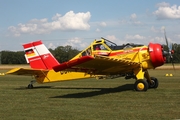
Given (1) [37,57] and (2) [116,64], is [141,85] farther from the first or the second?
(1) [37,57]

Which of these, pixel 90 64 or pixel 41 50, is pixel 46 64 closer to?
pixel 41 50

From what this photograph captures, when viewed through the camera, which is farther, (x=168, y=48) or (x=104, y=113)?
(x=168, y=48)

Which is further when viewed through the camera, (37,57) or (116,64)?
(37,57)

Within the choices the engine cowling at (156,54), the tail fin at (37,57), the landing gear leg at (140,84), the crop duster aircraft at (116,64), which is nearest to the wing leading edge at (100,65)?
the crop duster aircraft at (116,64)

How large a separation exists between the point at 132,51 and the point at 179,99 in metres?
3.88

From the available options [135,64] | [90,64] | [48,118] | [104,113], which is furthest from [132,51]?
[48,118]

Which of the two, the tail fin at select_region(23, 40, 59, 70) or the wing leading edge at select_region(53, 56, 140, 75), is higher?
the tail fin at select_region(23, 40, 59, 70)

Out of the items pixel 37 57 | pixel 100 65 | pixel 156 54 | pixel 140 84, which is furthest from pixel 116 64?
pixel 37 57

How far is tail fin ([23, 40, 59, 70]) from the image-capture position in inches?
596

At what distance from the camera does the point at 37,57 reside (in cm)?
1518

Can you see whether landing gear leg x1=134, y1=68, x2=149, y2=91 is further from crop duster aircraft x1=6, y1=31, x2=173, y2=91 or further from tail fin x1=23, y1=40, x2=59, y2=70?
tail fin x1=23, y1=40, x2=59, y2=70

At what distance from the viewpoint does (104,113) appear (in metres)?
7.29

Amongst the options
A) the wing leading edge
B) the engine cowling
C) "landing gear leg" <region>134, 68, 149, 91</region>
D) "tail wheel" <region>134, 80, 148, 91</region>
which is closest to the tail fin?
the wing leading edge

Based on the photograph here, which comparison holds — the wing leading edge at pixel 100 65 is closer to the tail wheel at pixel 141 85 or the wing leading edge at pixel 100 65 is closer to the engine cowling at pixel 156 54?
the engine cowling at pixel 156 54
